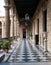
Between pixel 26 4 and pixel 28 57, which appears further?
pixel 26 4

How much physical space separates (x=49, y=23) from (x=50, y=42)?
1.39 m

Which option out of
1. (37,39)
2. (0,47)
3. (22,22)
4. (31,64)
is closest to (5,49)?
(0,47)

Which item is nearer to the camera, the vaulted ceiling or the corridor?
the corridor

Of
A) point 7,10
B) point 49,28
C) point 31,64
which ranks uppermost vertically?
point 7,10

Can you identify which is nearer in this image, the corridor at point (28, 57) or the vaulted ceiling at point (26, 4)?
the corridor at point (28, 57)

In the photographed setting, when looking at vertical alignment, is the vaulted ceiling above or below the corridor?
above

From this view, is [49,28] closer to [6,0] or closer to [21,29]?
[6,0]

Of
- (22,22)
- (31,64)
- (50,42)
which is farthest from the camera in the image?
(22,22)

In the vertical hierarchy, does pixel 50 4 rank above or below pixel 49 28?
above

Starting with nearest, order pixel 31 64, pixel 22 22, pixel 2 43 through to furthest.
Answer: pixel 31 64 < pixel 2 43 < pixel 22 22

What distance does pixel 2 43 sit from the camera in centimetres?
1274

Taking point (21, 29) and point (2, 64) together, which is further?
point (21, 29)

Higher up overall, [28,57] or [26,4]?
[26,4]

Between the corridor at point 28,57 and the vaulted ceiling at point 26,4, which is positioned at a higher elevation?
the vaulted ceiling at point 26,4
